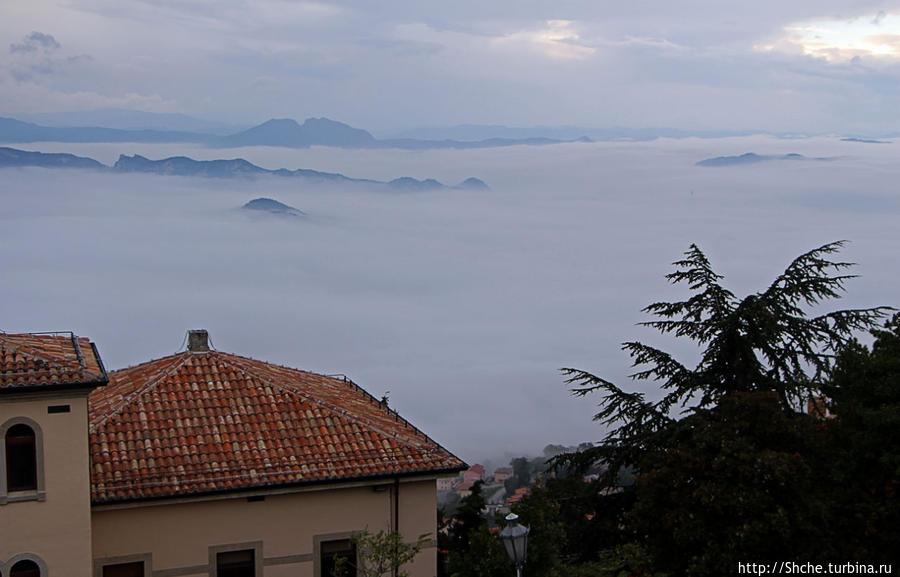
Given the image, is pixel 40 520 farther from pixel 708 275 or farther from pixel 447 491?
pixel 447 491

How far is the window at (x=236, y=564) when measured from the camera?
16172 millimetres

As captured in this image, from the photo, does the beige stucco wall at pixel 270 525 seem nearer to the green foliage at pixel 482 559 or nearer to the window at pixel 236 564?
the window at pixel 236 564

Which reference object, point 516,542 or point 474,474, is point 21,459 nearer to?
point 516,542

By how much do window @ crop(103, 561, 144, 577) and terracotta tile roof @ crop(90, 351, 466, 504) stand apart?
1.31m

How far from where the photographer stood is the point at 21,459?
14.1 metres

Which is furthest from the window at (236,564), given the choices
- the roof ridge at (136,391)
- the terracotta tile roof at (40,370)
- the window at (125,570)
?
the terracotta tile roof at (40,370)

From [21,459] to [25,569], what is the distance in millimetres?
1719

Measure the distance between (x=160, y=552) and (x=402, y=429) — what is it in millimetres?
5198

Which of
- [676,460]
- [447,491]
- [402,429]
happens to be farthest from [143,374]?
[447,491]

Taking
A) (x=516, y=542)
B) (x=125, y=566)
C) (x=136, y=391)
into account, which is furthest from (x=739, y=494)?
(x=136, y=391)

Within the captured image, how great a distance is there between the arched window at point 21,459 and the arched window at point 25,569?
114 centimetres

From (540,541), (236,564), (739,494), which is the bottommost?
(236,564)

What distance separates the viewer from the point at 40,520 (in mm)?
14219

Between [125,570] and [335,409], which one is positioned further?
[335,409]
